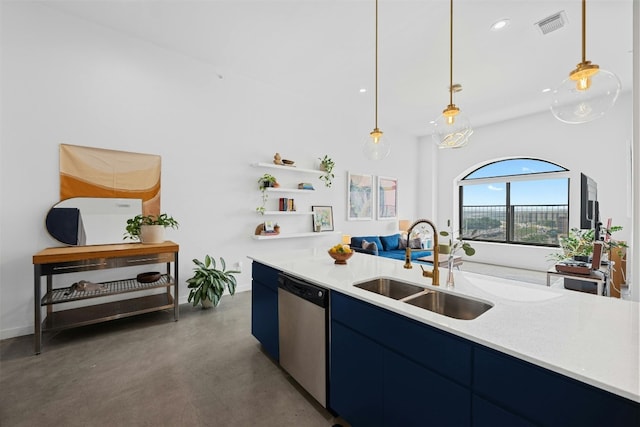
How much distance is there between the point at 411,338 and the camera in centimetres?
125

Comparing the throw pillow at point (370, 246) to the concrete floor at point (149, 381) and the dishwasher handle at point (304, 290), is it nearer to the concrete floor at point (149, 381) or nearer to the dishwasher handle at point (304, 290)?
the concrete floor at point (149, 381)

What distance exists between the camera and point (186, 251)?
383 cm

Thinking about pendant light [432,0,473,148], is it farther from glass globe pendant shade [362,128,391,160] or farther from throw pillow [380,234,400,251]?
throw pillow [380,234,400,251]

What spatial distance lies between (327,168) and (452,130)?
308 cm

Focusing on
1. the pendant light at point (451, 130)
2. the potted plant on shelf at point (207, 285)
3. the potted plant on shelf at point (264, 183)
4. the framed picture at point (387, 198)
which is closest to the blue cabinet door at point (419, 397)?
the pendant light at point (451, 130)

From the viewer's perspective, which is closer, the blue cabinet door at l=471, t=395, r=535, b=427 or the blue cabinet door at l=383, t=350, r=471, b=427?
the blue cabinet door at l=471, t=395, r=535, b=427

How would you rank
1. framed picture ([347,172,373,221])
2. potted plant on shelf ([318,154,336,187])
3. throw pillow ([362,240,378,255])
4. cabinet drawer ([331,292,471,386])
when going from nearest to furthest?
cabinet drawer ([331,292,471,386]) < throw pillow ([362,240,378,255]) < potted plant on shelf ([318,154,336,187]) < framed picture ([347,172,373,221])

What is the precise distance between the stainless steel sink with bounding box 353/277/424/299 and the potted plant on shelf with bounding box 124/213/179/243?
253 centimetres

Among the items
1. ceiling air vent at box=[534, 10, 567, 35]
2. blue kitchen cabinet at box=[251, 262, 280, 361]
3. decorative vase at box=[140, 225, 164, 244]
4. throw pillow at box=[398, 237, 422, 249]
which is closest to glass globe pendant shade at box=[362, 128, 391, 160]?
blue kitchen cabinet at box=[251, 262, 280, 361]

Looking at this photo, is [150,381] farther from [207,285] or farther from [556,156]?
[556,156]

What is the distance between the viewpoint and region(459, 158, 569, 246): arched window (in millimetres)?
5863

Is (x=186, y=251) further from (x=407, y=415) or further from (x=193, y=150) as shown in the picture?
(x=407, y=415)

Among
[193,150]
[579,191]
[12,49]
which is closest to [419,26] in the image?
[193,150]

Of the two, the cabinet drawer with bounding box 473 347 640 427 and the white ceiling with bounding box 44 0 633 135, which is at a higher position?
the white ceiling with bounding box 44 0 633 135
